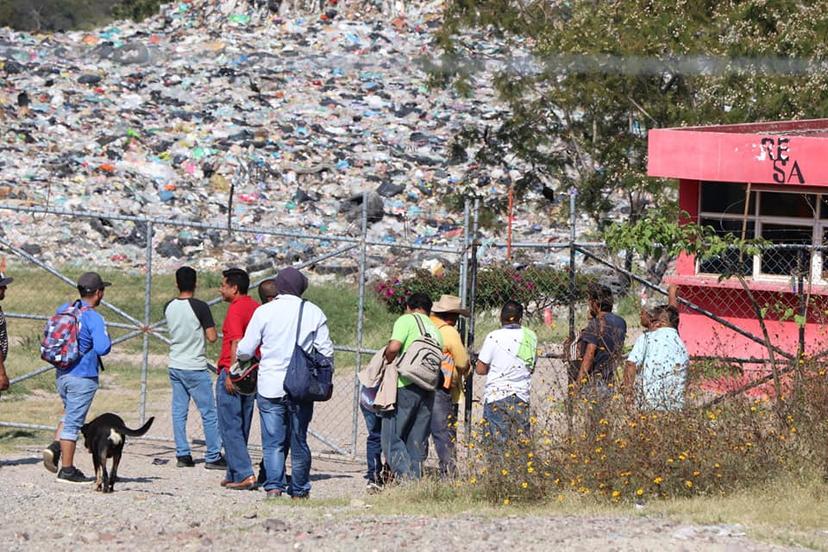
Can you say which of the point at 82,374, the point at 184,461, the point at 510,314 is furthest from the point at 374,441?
the point at 82,374

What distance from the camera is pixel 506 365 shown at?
8.12 meters

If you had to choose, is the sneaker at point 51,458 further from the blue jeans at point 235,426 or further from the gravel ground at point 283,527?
the blue jeans at point 235,426

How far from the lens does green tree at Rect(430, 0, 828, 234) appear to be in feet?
55.9

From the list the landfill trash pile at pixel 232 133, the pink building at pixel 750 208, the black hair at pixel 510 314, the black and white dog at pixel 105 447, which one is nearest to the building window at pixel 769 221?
the pink building at pixel 750 208

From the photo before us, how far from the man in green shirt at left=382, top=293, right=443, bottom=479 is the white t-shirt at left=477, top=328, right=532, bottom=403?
1.10 ft

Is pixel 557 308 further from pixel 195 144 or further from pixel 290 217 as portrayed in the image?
pixel 195 144

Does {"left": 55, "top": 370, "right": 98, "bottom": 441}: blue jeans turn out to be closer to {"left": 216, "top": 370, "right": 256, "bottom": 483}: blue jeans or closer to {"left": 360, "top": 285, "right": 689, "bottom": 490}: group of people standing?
{"left": 216, "top": 370, "right": 256, "bottom": 483}: blue jeans

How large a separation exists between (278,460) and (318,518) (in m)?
1.12

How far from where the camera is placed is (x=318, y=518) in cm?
668

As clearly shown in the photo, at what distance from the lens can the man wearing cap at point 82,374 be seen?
319 inches

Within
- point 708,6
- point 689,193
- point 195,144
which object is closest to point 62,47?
point 195,144

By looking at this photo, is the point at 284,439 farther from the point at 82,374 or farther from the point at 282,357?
the point at 82,374

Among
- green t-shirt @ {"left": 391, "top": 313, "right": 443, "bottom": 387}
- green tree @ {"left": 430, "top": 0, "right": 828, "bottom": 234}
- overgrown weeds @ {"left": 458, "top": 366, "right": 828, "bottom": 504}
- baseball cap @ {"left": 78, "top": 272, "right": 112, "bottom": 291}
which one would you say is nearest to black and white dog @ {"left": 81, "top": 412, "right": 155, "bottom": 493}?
baseball cap @ {"left": 78, "top": 272, "right": 112, "bottom": 291}

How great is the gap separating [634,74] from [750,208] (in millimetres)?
6049
